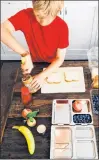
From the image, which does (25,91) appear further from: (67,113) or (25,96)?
(67,113)

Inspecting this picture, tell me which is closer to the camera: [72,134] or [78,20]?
[72,134]

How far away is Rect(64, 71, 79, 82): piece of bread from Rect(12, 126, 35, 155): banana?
1.28 feet

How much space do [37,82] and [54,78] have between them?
114 millimetres

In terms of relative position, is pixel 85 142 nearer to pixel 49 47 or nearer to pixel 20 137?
pixel 20 137

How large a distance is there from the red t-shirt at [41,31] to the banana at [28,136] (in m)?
0.50

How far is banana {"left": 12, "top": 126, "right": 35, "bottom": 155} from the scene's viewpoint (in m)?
1.04

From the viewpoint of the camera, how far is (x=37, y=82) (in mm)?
1269

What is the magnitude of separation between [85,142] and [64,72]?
46cm

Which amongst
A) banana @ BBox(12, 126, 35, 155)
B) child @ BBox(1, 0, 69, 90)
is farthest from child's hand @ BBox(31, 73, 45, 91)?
banana @ BBox(12, 126, 35, 155)

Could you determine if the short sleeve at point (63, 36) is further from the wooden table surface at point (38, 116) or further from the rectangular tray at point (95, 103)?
the rectangular tray at point (95, 103)

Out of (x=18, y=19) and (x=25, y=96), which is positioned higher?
(x=18, y=19)

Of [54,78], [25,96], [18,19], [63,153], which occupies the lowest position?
[63,153]

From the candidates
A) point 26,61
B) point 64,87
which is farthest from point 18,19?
point 64,87

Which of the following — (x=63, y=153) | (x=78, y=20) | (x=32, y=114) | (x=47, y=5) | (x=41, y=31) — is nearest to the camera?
(x=47, y=5)
